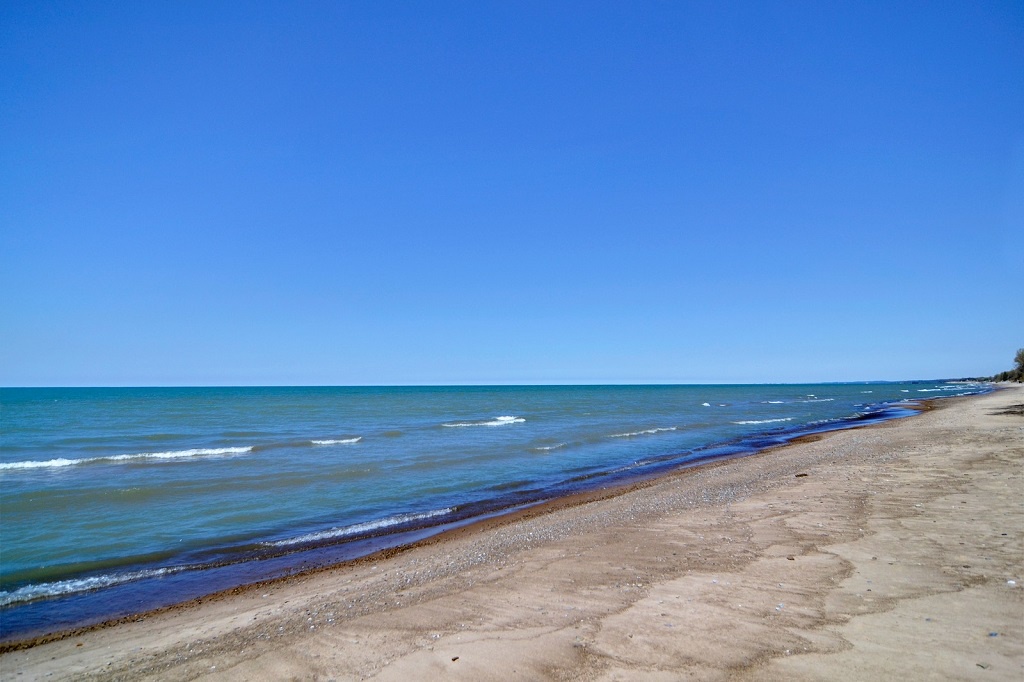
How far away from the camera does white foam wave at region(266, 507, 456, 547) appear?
1262 centimetres

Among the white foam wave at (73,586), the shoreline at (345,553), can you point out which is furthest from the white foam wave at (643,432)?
the white foam wave at (73,586)

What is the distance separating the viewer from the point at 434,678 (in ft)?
16.9

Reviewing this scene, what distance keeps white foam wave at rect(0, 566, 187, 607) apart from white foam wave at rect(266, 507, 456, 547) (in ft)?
7.97

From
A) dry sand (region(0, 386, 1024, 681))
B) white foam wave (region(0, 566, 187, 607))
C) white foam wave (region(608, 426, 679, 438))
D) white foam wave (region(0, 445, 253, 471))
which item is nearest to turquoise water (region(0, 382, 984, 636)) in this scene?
white foam wave (region(0, 566, 187, 607))

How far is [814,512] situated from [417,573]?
829 cm

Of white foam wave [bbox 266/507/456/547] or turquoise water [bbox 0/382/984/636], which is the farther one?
white foam wave [bbox 266/507/456/547]

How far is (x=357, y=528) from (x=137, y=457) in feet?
61.3

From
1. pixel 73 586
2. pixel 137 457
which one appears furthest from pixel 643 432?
pixel 73 586

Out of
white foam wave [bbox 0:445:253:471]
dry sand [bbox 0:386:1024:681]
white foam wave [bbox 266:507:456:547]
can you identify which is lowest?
white foam wave [bbox 266:507:456:547]

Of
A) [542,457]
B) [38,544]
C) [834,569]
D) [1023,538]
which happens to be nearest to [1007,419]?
[542,457]

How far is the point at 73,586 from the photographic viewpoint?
990cm

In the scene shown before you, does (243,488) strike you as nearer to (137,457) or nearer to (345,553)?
(345,553)

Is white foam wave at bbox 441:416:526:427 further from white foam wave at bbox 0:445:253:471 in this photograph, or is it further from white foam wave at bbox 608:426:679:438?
white foam wave at bbox 0:445:253:471

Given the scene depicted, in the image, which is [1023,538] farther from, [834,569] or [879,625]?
[879,625]
